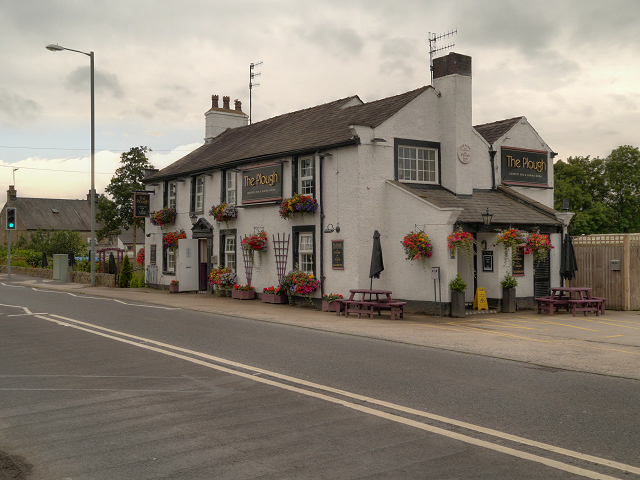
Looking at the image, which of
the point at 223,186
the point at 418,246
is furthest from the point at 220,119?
the point at 418,246

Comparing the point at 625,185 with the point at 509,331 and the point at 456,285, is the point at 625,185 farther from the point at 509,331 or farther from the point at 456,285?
the point at 509,331

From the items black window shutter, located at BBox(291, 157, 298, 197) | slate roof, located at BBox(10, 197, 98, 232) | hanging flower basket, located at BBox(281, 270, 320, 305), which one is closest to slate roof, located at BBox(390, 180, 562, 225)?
black window shutter, located at BBox(291, 157, 298, 197)

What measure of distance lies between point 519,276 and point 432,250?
12.5ft

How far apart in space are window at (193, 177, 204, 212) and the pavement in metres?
6.62

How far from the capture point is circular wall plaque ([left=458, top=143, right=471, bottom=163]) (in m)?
19.6

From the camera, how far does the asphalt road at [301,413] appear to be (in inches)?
200

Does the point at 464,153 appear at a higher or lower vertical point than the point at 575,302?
higher

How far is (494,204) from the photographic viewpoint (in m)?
19.6

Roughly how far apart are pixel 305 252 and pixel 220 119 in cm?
1410

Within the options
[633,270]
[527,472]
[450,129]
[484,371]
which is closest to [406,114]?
[450,129]

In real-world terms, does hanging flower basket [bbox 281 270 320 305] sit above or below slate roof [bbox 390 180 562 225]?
below

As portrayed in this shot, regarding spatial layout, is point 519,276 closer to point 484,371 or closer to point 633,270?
point 633,270

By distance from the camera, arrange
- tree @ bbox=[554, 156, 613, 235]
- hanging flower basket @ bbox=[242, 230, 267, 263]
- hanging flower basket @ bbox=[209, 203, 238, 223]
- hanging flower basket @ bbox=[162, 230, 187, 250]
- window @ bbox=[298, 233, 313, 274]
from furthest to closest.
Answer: tree @ bbox=[554, 156, 613, 235]
hanging flower basket @ bbox=[162, 230, 187, 250]
hanging flower basket @ bbox=[209, 203, 238, 223]
hanging flower basket @ bbox=[242, 230, 267, 263]
window @ bbox=[298, 233, 313, 274]

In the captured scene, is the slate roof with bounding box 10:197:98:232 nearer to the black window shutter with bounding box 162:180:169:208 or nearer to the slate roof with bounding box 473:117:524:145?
the black window shutter with bounding box 162:180:169:208
